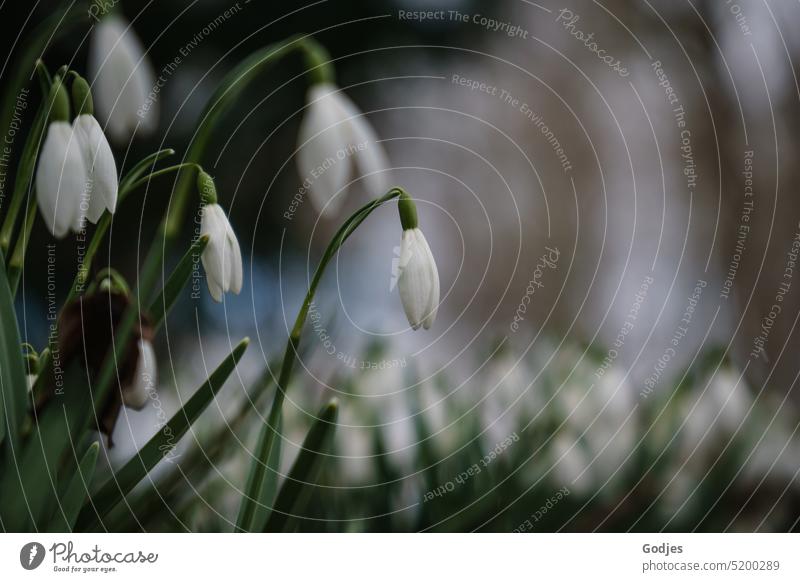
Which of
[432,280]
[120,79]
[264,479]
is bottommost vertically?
[264,479]

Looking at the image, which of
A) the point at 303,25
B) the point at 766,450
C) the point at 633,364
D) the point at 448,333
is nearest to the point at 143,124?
the point at 303,25

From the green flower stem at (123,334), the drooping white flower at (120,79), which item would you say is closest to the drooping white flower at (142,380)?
the green flower stem at (123,334)

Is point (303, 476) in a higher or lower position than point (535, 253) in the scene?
lower

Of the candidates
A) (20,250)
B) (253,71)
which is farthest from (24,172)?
(253,71)

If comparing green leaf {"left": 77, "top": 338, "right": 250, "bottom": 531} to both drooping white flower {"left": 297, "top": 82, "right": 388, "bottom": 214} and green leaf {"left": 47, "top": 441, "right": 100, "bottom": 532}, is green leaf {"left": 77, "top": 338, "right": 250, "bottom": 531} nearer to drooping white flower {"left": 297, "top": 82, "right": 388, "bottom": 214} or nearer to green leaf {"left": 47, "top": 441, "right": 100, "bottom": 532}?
green leaf {"left": 47, "top": 441, "right": 100, "bottom": 532}

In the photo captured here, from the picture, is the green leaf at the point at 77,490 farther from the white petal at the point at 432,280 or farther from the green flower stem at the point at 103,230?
the white petal at the point at 432,280

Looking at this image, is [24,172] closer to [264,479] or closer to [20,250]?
[20,250]
